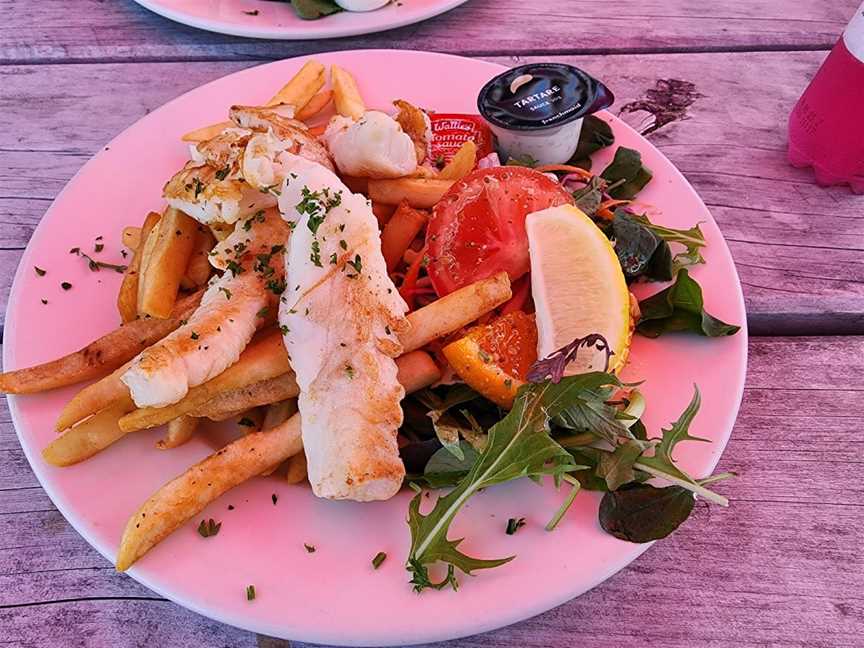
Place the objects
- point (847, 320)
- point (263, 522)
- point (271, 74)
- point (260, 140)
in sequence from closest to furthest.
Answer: point (263, 522) → point (260, 140) → point (847, 320) → point (271, 74)

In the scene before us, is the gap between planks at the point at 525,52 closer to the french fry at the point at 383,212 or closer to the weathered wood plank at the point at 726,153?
the weathered wood plank at the point at 726,153

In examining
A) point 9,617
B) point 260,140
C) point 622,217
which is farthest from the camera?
point 622,217

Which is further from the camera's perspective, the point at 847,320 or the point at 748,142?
the point at 748,142

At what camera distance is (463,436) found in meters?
1.89

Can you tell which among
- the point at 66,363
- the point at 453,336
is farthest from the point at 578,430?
the point at 66,363

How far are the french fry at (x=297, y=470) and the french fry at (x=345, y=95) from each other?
127 cm

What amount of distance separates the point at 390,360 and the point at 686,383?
827 millimetres

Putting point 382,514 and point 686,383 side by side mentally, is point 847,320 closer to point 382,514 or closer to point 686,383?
point 686,383

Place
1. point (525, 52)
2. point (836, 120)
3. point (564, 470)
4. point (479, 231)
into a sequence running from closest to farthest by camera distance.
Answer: point (564, 470) < point (479, 231) < point (836, 120) < point (525, 52)

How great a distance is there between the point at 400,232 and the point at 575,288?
0.59m

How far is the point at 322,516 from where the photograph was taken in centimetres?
179

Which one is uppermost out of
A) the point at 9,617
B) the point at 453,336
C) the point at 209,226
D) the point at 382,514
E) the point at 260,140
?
the point at 260,140

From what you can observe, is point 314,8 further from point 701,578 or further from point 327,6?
point 701,578

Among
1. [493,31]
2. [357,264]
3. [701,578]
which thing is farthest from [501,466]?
[493,31]
